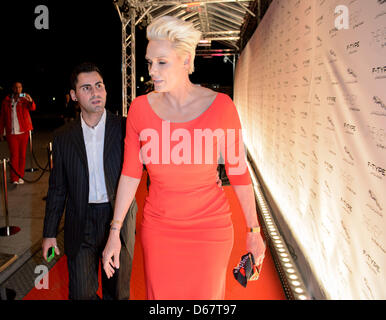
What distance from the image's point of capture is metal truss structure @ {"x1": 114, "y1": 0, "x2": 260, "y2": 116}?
374 inches

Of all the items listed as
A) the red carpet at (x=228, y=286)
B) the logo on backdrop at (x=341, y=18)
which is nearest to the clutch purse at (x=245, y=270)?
the red carpet at (x=228, y=286)

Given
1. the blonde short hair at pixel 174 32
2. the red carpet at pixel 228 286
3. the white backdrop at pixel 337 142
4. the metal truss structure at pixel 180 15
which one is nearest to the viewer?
the blonde short hair at pixel 174 32

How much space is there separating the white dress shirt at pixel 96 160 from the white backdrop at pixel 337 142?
5.13 ft

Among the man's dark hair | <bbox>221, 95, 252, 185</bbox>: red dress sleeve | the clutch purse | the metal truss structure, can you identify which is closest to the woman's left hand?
the clutch purse

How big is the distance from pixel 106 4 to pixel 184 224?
1261 cm

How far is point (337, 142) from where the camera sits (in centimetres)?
229

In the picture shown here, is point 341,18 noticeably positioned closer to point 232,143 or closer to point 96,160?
point 232,143

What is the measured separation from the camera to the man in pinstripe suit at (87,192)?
2099mm

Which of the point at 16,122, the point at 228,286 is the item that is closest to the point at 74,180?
the point at 228,286

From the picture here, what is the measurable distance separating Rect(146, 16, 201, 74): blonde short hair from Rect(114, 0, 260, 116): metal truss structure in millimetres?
8137

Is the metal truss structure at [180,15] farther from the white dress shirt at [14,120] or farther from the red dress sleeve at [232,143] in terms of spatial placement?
the red dress sleeve at [232,143]

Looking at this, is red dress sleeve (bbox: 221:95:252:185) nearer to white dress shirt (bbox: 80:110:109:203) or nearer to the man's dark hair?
white dress shirt (bbox: 80:110:109:203)
